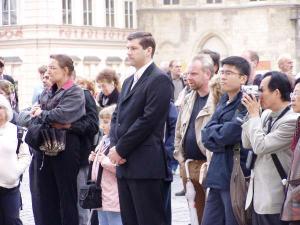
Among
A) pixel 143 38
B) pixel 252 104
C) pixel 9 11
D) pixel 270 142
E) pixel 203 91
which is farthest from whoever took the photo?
pixel 9 11

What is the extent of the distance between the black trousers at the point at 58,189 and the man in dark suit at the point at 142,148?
1.45 metres

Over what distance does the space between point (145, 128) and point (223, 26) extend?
90.0 ft

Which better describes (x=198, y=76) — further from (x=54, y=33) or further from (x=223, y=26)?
(x=223, y=26)

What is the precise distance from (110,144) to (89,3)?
78.5 feet

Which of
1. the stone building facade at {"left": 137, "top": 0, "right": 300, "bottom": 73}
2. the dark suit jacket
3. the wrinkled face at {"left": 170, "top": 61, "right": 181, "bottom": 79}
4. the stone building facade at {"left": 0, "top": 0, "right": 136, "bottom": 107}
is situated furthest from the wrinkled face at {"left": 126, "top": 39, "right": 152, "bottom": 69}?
the stone building facade at {"left": 137, "top": 0, "right": 300, "bottom": 73}

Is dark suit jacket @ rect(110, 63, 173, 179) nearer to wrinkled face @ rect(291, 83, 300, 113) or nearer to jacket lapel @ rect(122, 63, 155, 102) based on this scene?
jacket lapel @ rect(122, 63, 155, 102)

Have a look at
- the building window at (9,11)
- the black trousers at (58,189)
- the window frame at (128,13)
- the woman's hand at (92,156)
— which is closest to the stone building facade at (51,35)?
the building window at (9,11)

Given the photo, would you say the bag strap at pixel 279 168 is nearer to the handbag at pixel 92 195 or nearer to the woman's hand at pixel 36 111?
the handbag at pixel 92 195

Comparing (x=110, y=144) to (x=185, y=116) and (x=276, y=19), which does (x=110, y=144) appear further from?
(x=276, y=19)

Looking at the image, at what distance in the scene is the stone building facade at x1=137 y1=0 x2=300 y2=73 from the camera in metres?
34.0

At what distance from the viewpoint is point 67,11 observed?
31.5 m

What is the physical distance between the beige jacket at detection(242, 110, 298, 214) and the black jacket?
2762mm

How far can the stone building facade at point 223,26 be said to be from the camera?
1338 inches

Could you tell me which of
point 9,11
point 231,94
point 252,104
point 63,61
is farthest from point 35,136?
point 9,11
